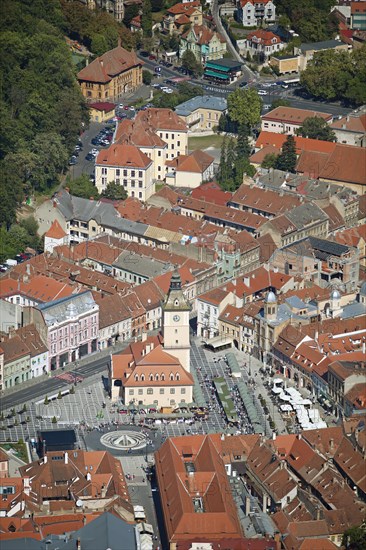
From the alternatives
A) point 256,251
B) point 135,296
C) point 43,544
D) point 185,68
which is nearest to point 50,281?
point 135,296

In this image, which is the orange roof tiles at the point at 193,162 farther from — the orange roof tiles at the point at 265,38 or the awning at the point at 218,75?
the orange roof tiles at the point at 265,38

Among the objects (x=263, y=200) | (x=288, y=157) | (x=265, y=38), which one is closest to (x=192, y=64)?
(x=265, y=38)

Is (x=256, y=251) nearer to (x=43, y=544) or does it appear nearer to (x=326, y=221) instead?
(x=326, y=221)

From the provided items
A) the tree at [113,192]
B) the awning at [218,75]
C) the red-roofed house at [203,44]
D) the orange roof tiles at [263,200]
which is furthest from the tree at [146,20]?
the orange roof tiles at [263,200]

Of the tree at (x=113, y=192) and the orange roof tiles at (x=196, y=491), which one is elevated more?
the orange roof tiles at (x=196, y=491)

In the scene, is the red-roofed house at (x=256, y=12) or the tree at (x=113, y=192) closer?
the tree at (x=113, y=192)

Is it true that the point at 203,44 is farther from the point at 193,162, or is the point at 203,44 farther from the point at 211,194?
the point at 211,194

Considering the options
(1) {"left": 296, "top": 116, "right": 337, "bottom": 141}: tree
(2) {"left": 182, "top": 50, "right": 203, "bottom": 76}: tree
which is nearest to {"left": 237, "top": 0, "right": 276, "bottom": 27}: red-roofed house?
(2) {"left": 182, "top": 50, "right": 203, "bottom": 76}: tree
